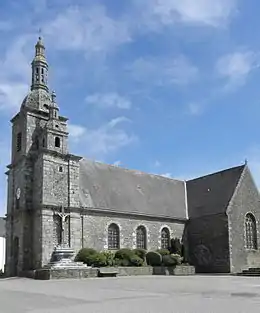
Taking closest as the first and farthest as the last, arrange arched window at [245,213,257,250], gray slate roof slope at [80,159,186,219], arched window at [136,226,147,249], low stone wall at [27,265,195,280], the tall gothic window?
low stone wall at [27,265,195,280] → gray slate roof slope at [80,159,186,219] → the tall gothic window → arched window at [136,226,147,249] → arched window at [245,213,257,250]

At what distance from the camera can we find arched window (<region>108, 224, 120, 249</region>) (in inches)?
1302

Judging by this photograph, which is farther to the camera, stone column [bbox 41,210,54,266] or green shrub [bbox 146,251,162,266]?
green shrub [bbox 146,251,162,266]

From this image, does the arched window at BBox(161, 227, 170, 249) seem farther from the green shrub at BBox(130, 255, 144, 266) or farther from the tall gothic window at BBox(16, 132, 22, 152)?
the tall gothic window at BBox(16, 132, 22, 152)

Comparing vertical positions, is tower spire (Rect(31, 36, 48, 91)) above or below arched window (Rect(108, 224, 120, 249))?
above

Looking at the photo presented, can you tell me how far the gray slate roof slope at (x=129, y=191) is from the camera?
3372 cm

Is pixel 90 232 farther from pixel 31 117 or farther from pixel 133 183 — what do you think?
pixel 31 117

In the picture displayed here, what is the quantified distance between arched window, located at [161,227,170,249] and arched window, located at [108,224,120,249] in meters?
5.03

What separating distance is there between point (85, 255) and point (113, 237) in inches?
169

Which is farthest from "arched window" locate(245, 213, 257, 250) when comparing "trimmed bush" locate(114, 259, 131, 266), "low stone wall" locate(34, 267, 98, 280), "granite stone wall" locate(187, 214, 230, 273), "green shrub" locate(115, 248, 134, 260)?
"low stone wall" locate(34, 267, 98, 280)

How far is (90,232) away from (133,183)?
7905mm

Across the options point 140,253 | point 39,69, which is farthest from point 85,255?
point 39,69

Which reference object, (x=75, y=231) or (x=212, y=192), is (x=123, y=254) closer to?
(x=75, y=231)

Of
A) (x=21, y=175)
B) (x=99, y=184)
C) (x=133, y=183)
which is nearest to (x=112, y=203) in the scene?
(x=99, y=184)

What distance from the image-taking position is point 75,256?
30094mm
